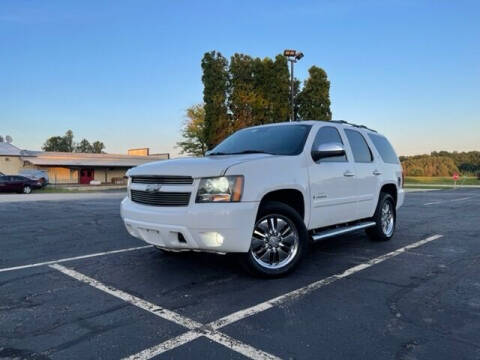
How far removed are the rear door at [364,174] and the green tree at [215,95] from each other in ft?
99.8

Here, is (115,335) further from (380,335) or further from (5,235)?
(5,235)

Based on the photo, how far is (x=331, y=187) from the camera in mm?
5223

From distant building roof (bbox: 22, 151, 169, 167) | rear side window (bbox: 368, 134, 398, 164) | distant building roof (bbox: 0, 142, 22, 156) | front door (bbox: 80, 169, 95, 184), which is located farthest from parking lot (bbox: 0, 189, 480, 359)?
front door (bbox: 80, 169, 95, 184)

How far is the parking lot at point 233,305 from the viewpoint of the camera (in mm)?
2795

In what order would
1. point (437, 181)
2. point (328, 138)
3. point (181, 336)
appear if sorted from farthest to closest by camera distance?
1. point (437, 181)
2. point (328, 138)
3. point (181, 336)

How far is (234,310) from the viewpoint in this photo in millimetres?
3469

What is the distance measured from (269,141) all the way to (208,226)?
6.12 feet

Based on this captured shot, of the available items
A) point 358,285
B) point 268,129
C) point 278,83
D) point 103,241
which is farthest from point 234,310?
point 278,83

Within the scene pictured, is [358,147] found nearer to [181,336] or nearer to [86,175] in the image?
[181,336]

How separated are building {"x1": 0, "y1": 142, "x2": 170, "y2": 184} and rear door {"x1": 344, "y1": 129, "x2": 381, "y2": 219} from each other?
40871 millimetres

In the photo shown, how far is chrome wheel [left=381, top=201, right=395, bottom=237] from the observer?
22.1 ft

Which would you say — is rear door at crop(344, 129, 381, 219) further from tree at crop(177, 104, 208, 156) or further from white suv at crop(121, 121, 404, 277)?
tree at crop(177, 104, 208, 156)

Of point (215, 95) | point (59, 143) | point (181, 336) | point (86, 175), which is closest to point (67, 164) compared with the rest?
point (86, 175)

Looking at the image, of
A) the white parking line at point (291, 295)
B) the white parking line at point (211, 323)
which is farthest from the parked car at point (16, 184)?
the white parking line at point (291, 295)
